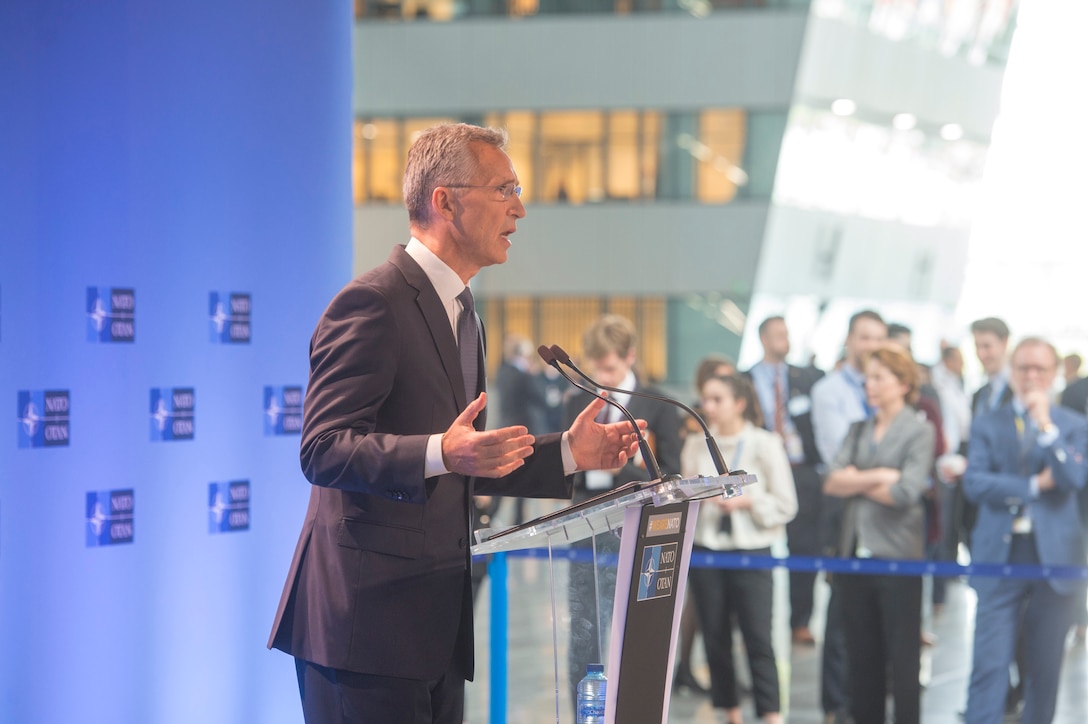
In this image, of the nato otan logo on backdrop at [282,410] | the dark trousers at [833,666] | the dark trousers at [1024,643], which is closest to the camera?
the nato otan logo on backdrop at [282,410]

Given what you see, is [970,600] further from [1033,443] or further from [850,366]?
[1033,443]

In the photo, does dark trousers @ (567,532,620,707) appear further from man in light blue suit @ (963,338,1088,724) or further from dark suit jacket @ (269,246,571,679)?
man in light blue suit @ (963,338,1088,724)

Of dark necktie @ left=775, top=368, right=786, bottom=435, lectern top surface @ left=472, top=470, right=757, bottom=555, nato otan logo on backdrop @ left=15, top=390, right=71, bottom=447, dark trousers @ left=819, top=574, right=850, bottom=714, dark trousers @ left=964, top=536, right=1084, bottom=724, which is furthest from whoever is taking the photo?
dark necktie @ left=775, top=368, right=786, bottom=435

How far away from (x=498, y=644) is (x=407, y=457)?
2115 mm

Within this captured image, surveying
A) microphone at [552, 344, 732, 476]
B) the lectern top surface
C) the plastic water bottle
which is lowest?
the plastic water bottle

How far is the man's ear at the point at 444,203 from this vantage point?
2.66m

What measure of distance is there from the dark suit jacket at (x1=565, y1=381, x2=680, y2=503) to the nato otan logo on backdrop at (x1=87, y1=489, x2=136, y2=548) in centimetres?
238

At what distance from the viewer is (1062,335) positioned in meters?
10.3

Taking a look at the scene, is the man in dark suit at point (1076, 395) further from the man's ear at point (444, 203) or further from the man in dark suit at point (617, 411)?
the man's ear at point (444, 203)

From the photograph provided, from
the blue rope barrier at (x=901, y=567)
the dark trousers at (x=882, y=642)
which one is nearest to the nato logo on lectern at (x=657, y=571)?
the blue rope barrier at (x=901, y=567)

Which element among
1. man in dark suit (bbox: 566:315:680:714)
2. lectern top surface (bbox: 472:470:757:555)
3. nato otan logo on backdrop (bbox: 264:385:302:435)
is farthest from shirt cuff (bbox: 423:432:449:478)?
man in dark suit (bbox: 566:315:680:714)

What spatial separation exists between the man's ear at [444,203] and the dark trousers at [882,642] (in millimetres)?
3567

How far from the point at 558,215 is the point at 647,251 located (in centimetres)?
176

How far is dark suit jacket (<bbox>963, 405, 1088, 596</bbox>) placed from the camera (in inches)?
227
